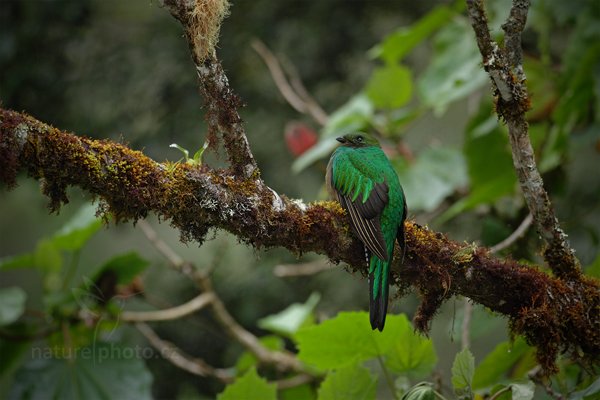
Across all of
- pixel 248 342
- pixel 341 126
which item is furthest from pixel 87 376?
pixel 341 126

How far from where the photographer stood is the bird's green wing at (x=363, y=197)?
2215mm

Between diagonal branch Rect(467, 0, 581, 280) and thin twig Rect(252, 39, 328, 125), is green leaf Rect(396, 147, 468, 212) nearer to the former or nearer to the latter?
thin twig Rect(252, 39, 328, 125)

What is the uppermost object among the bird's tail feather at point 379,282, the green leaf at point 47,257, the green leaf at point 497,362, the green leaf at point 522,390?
the green leaf at point 47,257

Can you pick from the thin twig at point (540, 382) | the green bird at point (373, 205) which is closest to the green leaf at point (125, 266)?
the green bird at point (373, 205)

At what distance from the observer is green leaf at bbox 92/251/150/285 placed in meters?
3.45

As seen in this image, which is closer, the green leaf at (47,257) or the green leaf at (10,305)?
the green leaf at (10,305)

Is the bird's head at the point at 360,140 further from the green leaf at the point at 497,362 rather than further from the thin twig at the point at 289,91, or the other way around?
the thin twig at the point at 289,91

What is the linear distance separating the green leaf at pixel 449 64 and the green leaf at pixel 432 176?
29 centimetres

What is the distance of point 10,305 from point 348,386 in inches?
72.2

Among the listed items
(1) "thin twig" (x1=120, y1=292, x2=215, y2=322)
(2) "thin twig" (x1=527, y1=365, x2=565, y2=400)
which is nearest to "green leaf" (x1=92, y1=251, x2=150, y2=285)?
(1) "thin twig" (x1=120, y1=292, x2=215, y2=322)

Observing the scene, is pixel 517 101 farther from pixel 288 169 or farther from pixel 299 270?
pixel 288 169

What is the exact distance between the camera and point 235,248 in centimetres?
559

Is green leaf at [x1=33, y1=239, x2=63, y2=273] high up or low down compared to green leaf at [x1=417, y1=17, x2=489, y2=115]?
down

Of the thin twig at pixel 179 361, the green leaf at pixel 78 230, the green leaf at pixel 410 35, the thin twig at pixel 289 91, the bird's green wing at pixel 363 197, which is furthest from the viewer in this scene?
the thin twig at pixel 289 91
